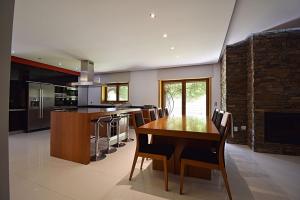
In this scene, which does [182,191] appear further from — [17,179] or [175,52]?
[175,52]

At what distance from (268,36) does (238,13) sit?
4.48ft

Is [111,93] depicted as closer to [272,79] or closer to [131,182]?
[131,182]

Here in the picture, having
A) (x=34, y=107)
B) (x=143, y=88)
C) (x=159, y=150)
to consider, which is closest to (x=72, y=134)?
(x=159, y=150)

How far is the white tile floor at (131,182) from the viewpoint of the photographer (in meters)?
1.88

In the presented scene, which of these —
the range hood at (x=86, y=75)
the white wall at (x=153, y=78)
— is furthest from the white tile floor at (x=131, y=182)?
the white wall at (x=153, y=78)

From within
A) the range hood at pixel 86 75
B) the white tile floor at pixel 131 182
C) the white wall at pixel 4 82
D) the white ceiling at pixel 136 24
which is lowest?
the white tile floor at pixel 131 182

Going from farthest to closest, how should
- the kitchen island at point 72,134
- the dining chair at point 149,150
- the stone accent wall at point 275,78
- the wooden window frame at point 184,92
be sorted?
the wooden window frame at point 184,92, the stone accent wall at point 275,78, the kitchen island at point 72,134, the dining chair at point 149,150

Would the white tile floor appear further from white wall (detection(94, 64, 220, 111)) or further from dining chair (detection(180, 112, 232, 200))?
white wall (detection(94, 64, 220, 111))

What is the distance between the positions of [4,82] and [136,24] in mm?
2469

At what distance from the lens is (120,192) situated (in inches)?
76.0

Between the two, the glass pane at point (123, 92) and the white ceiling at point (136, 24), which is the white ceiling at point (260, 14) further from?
the glass pane at point (123, 92)

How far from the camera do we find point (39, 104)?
18.1ft

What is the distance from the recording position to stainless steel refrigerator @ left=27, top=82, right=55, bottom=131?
17.3 ft

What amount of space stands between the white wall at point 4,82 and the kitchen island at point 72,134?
214 centimetres
